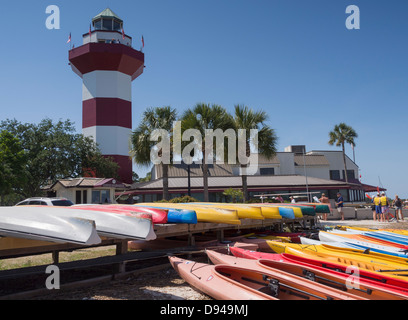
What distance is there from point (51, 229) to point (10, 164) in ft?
78.4

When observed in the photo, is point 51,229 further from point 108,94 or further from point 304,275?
point 108,94

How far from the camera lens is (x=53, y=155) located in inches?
1225

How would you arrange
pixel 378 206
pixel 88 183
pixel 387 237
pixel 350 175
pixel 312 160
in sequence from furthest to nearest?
pixel 350 175 < pixel 312 160 < pixel 88 183 < pixel 378 206 < pixel 387 237

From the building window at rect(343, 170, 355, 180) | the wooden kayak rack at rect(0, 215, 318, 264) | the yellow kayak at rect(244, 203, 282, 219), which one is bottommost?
the wooden kayak rack at rect(0, 215, 318, 264)


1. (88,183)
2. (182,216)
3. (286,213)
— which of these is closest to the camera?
(182,216)

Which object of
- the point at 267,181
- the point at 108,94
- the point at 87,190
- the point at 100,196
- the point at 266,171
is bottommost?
the point at 100,196

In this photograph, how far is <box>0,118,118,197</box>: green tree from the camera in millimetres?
30531

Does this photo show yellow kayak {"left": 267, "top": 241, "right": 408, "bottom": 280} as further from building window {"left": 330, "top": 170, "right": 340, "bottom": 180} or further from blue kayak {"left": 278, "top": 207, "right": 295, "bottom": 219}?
building window {"left": 330, "top": 170, "right": 340, "bottom": 180}

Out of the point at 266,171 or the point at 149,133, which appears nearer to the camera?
the point at 149,133

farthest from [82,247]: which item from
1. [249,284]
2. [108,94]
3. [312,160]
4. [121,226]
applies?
[312,160]

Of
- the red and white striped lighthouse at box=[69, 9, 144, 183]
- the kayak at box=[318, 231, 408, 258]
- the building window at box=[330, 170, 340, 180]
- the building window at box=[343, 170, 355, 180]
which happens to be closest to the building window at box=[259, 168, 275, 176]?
the building window at box=[330, 170, 340, 180]

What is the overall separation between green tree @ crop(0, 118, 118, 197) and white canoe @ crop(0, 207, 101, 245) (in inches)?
1071
